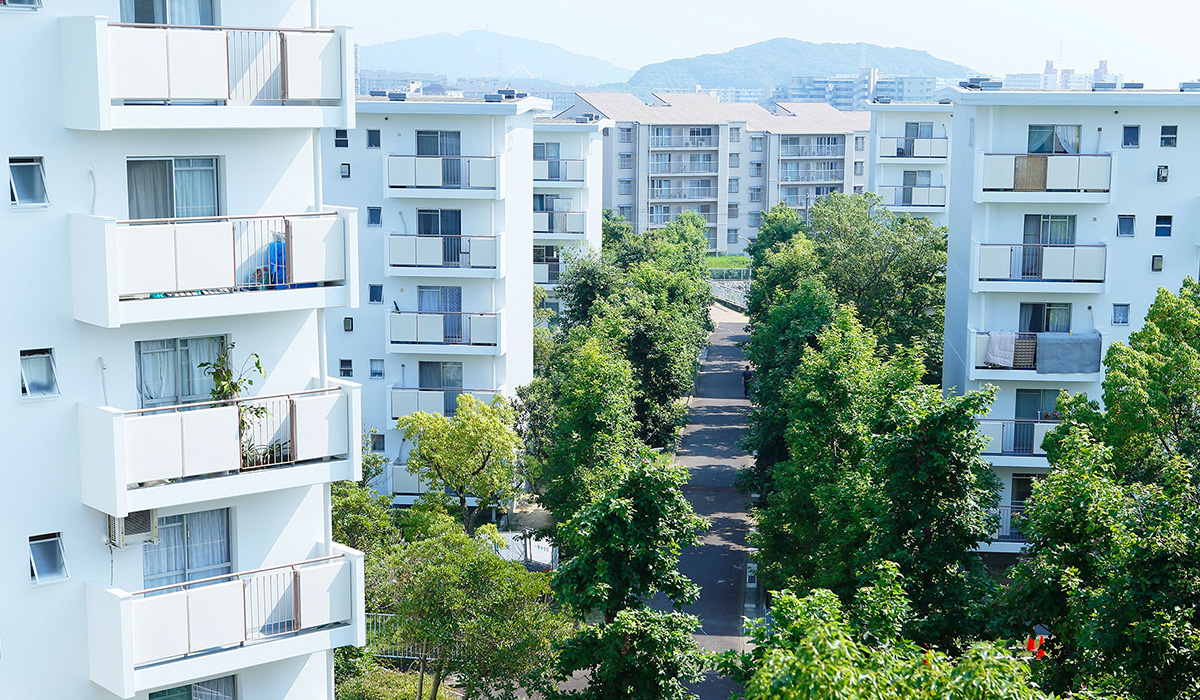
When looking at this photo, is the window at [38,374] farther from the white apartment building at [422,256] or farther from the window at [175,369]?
the white apartment building at [422,256]

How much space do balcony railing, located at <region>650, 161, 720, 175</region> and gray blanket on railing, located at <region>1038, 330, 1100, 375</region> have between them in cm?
6956

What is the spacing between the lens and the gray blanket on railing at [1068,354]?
1342 inches

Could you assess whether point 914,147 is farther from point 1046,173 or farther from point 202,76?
point 202,76

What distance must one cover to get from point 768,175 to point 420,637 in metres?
90.4

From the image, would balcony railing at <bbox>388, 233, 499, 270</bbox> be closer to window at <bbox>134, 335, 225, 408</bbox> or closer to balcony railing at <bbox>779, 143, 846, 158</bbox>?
window at <bbox>134, 335, 225, 408</bbox>

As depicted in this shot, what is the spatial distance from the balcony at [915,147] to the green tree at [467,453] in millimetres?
35160

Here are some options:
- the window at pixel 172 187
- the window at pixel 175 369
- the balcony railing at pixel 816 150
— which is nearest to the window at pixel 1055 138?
the window at pixel 172 187

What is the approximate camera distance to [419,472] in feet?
115

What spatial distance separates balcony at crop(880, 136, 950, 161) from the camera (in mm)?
63031

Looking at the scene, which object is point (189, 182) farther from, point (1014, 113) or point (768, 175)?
point (768, 175)

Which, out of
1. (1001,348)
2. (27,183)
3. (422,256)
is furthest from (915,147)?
(27,183)

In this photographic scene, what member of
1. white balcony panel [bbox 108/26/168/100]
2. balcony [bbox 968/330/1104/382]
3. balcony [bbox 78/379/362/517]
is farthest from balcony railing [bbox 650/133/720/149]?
white balcony panel [bbox 108/26/168/100]

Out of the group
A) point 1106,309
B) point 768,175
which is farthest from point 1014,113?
point 768,175

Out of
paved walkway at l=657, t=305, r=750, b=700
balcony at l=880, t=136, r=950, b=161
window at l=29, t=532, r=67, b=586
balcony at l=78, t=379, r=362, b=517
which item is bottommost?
paved walkway at l=657, t=305, r=750, b=700
